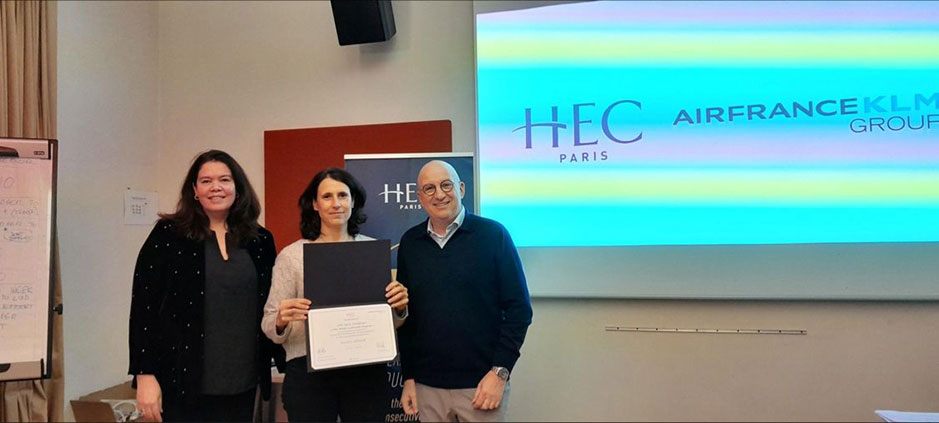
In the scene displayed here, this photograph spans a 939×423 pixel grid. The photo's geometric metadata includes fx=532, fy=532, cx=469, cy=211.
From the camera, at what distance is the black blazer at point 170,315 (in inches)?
66.0

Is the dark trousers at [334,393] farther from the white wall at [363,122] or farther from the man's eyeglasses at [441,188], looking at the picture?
the white wall at [363,122]

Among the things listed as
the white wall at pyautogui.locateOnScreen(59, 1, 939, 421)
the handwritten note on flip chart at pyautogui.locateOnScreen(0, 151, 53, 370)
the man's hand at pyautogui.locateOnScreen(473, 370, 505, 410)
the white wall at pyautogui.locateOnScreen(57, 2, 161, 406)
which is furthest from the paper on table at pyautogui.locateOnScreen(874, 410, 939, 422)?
the white wall at pyautogui.locateOnScreen(57, 2, 161, 406)

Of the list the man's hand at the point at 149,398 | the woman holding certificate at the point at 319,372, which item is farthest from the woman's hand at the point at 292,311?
the man's hand at the point at 149,398

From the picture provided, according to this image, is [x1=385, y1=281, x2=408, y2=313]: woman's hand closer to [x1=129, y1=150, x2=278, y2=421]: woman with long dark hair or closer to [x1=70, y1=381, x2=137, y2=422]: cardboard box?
[x1=129, y1=150, x2=278, y2=421]: woman with long dark hair

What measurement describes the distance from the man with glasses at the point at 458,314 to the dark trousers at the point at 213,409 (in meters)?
0.54

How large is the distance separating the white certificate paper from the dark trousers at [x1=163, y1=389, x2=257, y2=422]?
0.39m

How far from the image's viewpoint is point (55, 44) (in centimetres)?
243

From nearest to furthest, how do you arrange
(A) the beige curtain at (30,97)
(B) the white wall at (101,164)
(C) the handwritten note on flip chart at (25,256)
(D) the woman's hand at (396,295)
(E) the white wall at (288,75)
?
(D) the woman's hand at (396,295) < (C) the handwritten note on flip chart at (25,256) < (A) the beige curtain at (30,97) < (B) the white wall at (101,164) < (E) the white wall at (288,75)

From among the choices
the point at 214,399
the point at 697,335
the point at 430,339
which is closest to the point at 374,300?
the point at 430,339

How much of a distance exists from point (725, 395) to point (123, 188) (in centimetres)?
326

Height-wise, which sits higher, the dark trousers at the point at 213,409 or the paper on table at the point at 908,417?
the paper on table at the point at 908,417

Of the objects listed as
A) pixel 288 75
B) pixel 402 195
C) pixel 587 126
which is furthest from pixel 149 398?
pixel 587 126

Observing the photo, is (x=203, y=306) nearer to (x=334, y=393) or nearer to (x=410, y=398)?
(x=334, y=393)

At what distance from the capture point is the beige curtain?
2193mm
